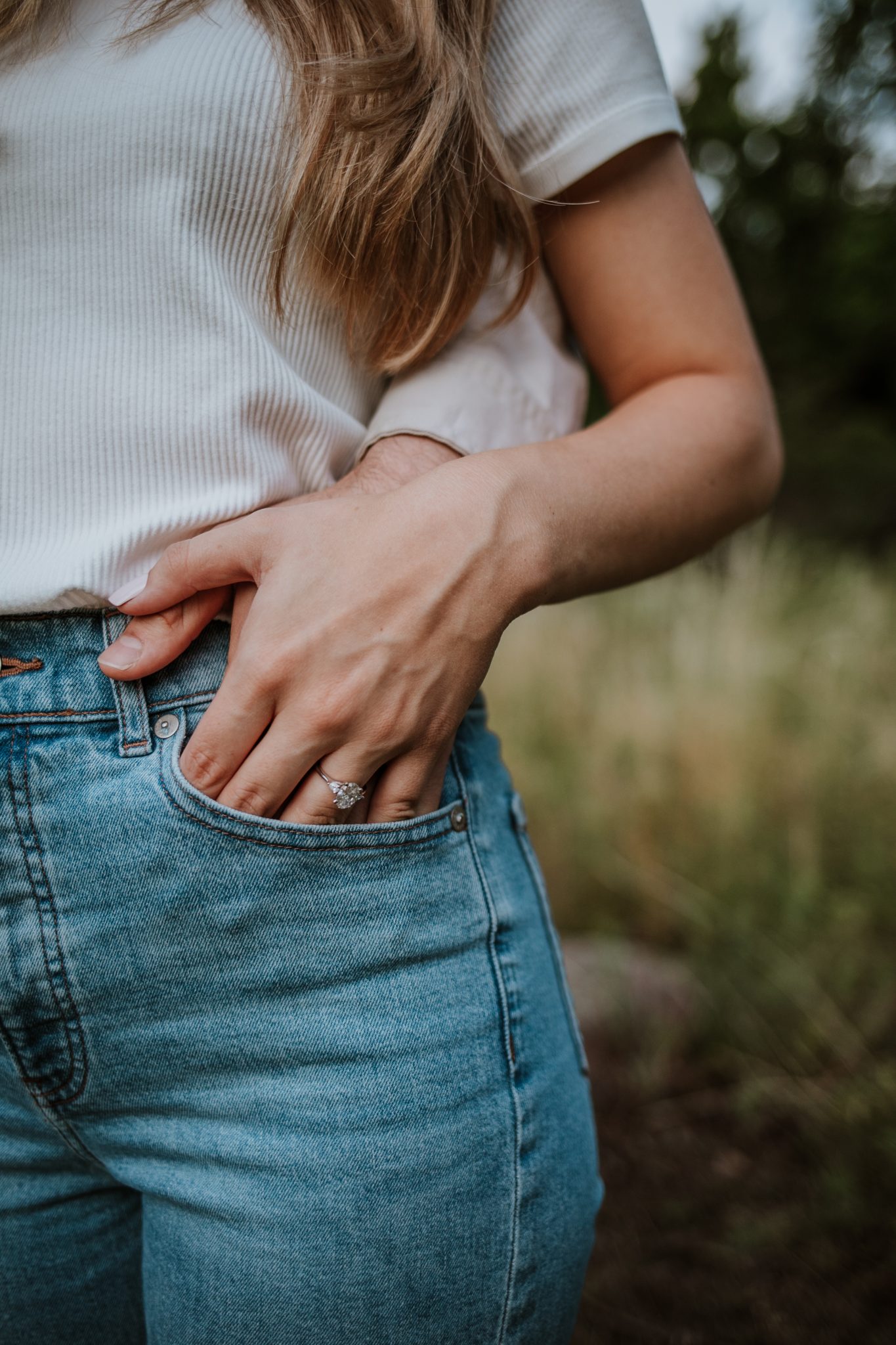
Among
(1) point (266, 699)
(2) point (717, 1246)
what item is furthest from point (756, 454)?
(2) point (717, 1246)

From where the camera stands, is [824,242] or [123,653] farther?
[824,242]

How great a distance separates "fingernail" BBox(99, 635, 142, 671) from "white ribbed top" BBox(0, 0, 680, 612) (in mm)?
48

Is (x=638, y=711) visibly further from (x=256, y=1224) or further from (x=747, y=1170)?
(x=256, y=1224)

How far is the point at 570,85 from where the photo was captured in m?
0.83

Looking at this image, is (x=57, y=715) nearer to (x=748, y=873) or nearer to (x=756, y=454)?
(x=756, y=454)

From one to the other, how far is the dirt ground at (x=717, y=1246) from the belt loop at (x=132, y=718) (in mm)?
1865

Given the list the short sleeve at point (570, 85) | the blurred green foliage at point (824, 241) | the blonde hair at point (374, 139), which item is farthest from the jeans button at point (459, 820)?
the blurred green foliage at point (824, 241)

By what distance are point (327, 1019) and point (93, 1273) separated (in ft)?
1.28

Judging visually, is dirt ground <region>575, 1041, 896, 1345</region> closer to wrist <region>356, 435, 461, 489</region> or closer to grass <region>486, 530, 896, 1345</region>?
grass <region>486, 530, 896, 1345</region>

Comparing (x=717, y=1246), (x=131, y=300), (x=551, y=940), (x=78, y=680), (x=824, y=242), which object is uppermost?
(x=131, y=300)

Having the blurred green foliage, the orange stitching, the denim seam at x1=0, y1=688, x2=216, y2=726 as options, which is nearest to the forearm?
the denim seam at x1=0, y1=688, x2=216, y2=726

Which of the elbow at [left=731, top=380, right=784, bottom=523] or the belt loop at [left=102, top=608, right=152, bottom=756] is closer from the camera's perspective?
the belt loop at [left=102, top=608, right=152, bottom=756]

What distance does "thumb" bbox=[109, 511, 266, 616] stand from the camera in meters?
0.75

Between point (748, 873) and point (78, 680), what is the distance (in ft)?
8.38
